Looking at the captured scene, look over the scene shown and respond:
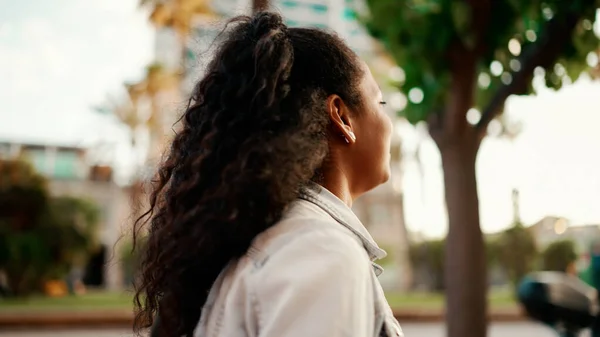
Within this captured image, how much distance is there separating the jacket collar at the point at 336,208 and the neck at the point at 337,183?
0.18 ft

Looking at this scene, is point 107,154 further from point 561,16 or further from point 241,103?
point 241,103

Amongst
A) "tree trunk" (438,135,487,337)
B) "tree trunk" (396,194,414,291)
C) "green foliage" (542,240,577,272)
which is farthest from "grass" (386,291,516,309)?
"tree trunk" (396,194,414,291)

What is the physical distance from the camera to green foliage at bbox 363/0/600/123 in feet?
14.0

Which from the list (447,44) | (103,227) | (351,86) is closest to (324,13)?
(103,227)

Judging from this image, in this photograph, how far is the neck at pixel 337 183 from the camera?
115 centimetres

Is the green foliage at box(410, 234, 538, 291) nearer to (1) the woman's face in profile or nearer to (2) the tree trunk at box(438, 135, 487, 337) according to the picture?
(2) the tree trunk at box(438, 135, 487, 337)

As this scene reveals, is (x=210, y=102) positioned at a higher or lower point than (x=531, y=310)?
higher

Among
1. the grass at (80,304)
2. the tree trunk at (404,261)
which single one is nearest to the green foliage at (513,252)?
the grass at (80,304)

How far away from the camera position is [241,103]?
1.10m

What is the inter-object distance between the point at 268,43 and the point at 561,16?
3794mm

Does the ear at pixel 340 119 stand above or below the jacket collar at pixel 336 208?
above

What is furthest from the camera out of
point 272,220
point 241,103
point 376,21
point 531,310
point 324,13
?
point 324,13

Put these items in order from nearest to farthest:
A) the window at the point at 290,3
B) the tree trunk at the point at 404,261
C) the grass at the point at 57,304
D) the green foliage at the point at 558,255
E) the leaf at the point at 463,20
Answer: the leaf at the point at 463,20 < the grass at the point at 57,304 < the green foliage at the point at 558,255 < the tree trunk at the point at 404,261 < the window at the point at 290,3

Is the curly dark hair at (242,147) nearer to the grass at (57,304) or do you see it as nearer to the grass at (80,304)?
the grass at (57,304)
